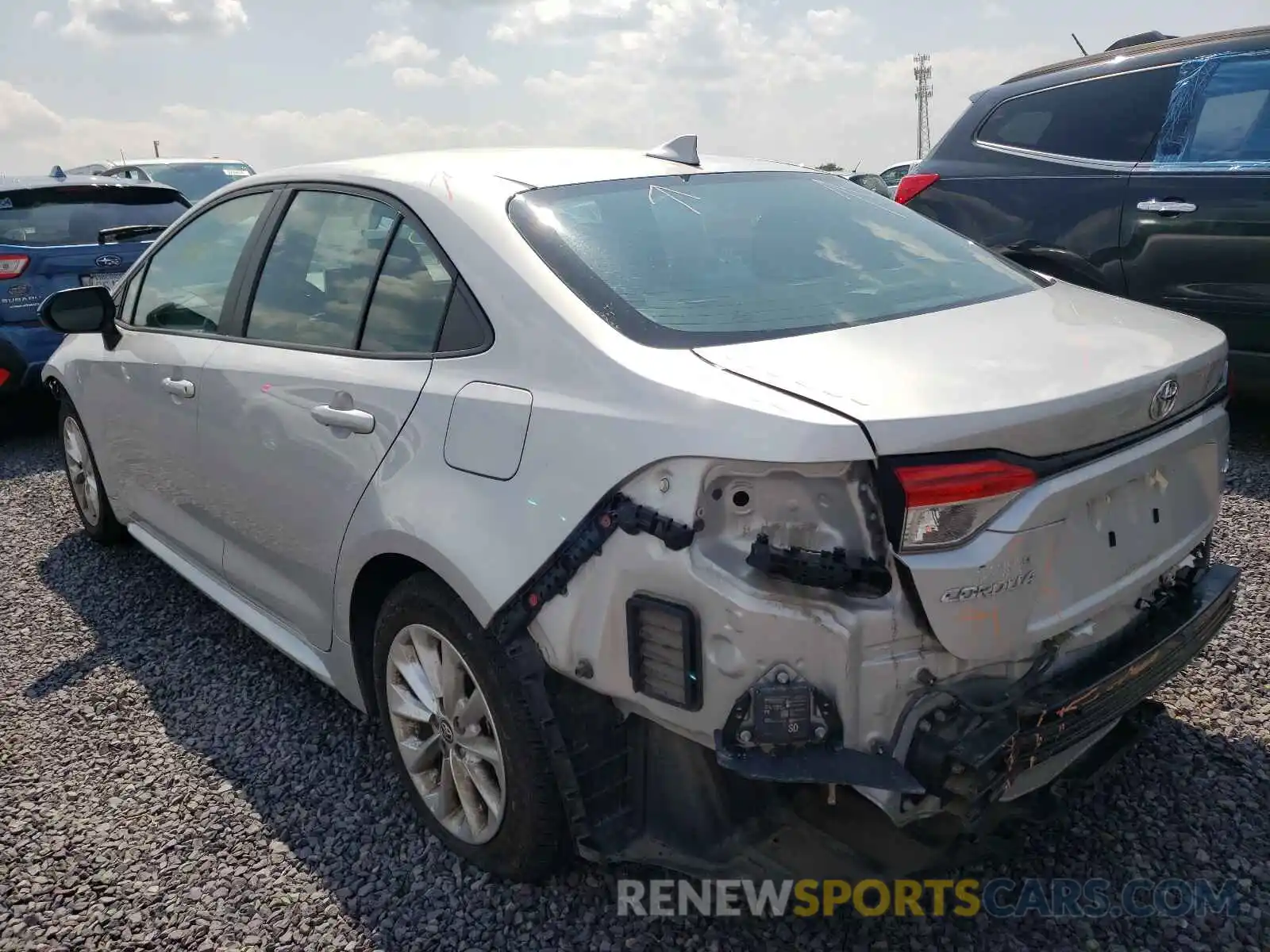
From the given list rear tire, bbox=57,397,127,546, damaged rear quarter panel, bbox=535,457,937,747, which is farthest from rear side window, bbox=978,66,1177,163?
rear tire, bbox=57,397,127,546

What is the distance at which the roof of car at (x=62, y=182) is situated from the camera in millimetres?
6738

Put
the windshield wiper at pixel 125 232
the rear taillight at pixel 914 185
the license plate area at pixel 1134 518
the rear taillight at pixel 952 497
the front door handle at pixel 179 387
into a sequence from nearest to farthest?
the rear taillight at pixel 952 497 < the license plate area at pixel 1134 518 < the front door handle at pixel 179 387 < the rear taillight at pixel 914 185 < the windshield wiper at pixel 125 232

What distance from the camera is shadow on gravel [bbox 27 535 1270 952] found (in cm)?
219

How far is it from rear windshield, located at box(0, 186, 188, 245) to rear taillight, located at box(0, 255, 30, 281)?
0.18m

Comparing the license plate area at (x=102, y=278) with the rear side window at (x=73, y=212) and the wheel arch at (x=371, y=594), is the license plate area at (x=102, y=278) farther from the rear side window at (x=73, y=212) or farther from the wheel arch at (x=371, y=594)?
the wheel arch at (x=371, y=594)

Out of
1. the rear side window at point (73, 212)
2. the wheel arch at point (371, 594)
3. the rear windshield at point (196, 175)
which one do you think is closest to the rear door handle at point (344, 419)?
the wheel arch at point (371, 594)

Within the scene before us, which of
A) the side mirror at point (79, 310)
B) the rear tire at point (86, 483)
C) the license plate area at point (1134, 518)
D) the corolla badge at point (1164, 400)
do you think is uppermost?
the side mirror at point (79, 310)

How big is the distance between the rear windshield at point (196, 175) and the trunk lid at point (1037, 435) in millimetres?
12010

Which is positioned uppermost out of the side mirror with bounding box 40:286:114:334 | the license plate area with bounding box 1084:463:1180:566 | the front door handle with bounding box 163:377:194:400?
the side mirror with bounding box 40:286:114:334

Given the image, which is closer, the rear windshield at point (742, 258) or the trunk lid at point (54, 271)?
the rear windshield at point (742, 258)

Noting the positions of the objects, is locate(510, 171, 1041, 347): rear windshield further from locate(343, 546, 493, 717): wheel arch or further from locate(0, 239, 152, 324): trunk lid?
locate(0, 239, 152, 324): trunk lid

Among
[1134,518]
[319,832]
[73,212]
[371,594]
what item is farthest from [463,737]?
[73,212]

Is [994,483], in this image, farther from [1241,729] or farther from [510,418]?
[1241,729]

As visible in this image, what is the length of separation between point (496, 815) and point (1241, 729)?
2.02 meters
